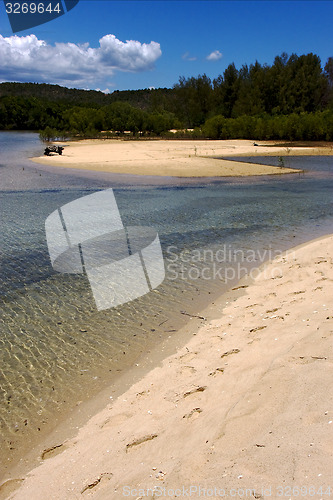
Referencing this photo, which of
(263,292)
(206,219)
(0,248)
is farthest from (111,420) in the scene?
(206,219)

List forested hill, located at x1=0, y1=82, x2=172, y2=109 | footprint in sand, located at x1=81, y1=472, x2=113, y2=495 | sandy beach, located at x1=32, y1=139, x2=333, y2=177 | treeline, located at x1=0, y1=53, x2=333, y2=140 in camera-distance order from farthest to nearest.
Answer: forested hill, located at x1=0, y1=82, x2=172, y2=109 → treeline, located at x1=0, y1=53, x2=333, y2=140 → sandy beach, located at x1=32, y1=139, x2=333, y2=177 → footprint in sand, located at x1=81, y1=472, x2=113, y2=495

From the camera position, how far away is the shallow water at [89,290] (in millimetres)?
4215

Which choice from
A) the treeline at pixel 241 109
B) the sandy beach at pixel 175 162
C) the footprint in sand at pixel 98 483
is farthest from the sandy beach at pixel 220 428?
the treeline at pixel 241 109

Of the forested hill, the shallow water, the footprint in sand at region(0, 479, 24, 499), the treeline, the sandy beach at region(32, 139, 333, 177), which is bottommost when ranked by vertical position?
the footprint in sand at region(0, 479, 24, 499)

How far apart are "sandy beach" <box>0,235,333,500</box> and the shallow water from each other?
0.58m

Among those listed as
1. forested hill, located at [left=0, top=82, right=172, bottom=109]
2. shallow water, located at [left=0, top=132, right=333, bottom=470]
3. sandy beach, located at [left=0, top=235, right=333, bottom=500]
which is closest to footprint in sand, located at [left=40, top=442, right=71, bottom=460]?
sandy beach, located at [left=0, top=235, right=333, bottom=500]

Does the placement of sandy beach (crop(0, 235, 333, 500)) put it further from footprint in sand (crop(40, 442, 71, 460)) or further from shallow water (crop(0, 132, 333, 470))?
shallow water (crop(0, 132, 333, 470))

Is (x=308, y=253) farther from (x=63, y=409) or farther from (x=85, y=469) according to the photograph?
(x=85, y=469)

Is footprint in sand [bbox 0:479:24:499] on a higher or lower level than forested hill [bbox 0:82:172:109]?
lower

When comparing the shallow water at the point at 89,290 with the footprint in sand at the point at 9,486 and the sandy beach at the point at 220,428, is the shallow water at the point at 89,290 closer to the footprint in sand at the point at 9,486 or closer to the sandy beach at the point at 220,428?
the footprint in sand at the point at 9,486

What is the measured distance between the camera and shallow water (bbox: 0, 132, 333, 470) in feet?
13.8

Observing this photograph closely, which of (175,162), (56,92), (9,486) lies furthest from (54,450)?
(56,92)

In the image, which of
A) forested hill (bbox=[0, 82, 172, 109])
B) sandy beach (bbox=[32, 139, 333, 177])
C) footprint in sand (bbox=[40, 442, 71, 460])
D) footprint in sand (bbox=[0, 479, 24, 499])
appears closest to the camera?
footprint in sand (bbox=[0, 479, 24, 499])

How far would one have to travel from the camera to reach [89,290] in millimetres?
6629
